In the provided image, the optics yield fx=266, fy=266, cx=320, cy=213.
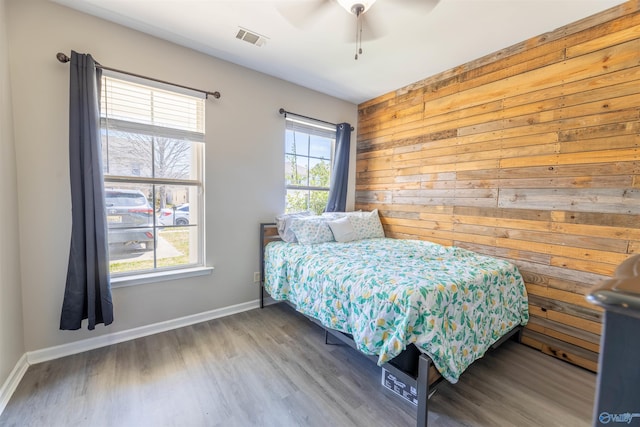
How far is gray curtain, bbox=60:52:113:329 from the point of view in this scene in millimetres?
1832

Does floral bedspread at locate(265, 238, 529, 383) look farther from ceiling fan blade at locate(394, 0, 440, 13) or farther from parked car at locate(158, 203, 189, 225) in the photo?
ceiling fan blade at locate(394, 0, 440, 13)

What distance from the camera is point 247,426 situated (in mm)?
1398

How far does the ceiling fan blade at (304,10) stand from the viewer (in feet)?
5.41

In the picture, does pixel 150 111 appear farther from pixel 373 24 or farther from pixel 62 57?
pixel 373 24

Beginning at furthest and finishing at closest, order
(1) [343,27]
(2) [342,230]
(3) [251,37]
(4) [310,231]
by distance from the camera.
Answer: (2) [342,230] < (4) [310,231] < (3) [251,37] < (1) [343,27]

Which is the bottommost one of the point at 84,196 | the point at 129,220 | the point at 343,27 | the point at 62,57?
the point at 129,220

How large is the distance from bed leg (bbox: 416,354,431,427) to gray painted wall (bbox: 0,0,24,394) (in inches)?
90.2

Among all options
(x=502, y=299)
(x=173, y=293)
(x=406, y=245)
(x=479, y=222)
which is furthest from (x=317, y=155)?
(x=502, y=299)

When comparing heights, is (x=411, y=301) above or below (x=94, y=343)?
above

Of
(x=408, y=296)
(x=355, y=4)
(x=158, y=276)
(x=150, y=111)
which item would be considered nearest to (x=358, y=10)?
(x=355, y=4)

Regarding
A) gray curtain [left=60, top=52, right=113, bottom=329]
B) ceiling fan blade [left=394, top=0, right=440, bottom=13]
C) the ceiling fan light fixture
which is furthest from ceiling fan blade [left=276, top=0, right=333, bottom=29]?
gray curtain [left=60, top=52, right=113, bottom=329]

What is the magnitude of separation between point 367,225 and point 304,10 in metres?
2.17

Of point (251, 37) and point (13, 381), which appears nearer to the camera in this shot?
point (13, 381)

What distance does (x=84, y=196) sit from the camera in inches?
73.2
